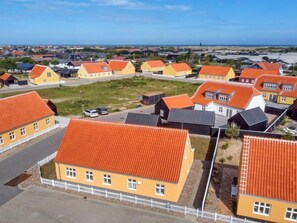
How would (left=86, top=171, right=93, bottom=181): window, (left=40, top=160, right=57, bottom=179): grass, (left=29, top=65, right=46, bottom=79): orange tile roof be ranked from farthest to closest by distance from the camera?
(left=29, top=65, right=46, bottom=79): orange tile roof
(left=40, top=160, right=57, bottom=179): grass
(left=86, top=171, right=93, bottom=181): window

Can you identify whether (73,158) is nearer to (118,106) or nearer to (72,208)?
(72,208)

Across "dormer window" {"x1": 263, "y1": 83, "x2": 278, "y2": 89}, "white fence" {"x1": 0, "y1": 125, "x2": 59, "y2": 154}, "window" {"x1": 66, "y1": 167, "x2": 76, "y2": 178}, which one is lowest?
"white fence" {"x1": 0, "y1": 125, "x2": 59, "y2": 154}

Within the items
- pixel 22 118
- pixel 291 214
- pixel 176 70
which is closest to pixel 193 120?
pixel 291 214

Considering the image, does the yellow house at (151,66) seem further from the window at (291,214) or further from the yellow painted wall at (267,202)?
the window at (291,214)

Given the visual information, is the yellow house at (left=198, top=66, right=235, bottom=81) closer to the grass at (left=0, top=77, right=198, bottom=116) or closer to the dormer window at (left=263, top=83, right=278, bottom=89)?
the grass at (left=0, top=77, right=198, bottom=116)

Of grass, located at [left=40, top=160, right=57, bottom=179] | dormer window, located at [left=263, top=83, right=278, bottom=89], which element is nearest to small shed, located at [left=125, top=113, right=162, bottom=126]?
grass, located at [left=40, top=160, right=57, bottom=179]

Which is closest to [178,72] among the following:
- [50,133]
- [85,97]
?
[85,97]
